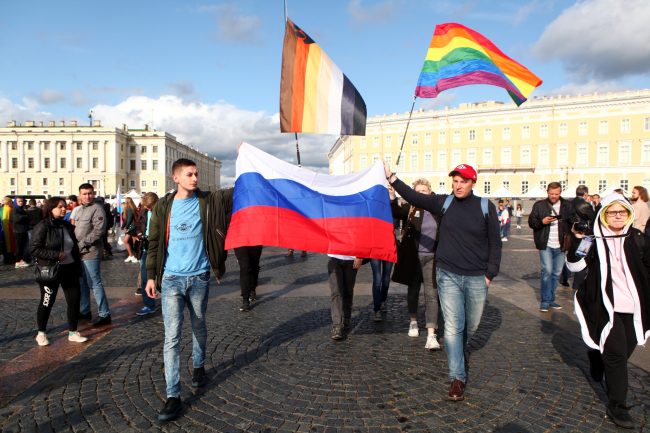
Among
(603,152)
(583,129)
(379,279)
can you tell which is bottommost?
(379,279)

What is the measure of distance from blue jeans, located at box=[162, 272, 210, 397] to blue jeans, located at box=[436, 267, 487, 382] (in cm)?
196

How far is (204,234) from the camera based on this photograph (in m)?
3.59

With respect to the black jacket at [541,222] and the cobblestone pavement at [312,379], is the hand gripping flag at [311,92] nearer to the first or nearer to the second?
the cobblestone pavement at [312,379]

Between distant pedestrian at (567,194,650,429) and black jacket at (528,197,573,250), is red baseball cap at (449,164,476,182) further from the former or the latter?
black jacket at (528,197,573,250)

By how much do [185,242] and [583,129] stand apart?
7467 cm

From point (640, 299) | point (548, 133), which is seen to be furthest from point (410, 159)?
point (640, 299)

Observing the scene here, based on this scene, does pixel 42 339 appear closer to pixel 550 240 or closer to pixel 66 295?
pixel 66 295

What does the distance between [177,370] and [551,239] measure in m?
5.57

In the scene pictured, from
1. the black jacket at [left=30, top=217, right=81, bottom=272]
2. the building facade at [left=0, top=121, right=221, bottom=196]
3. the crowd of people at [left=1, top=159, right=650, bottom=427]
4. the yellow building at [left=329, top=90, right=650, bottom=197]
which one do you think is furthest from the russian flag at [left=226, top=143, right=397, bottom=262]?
the building facade at [left=0, top=121, right=221, bottom=196]

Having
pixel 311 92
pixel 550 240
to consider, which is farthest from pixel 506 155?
pixel 311 92

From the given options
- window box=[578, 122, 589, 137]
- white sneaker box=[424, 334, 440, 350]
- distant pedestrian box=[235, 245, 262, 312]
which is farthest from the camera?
window box=[578, 122, 589, 137]

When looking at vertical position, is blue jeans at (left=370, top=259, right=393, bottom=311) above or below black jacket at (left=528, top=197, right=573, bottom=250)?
below

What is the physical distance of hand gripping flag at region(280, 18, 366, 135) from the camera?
459cm

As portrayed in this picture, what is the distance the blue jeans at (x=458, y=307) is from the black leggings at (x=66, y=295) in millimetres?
4022
